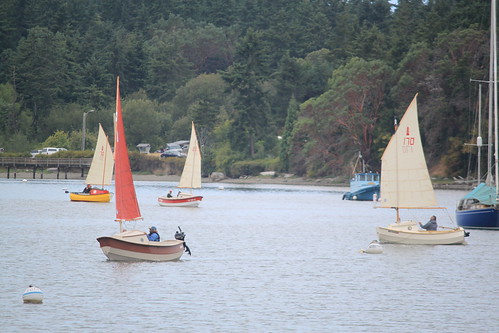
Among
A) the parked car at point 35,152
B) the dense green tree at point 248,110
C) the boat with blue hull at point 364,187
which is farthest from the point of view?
the dense green tree at point 248,110

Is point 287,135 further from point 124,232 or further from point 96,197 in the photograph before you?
point 124,232

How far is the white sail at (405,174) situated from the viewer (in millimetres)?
63594

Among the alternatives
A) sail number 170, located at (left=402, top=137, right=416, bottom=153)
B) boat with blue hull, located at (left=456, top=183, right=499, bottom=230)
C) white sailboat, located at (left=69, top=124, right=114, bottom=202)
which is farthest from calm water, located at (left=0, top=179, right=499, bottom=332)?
white sailboat, located at (left=69, top=124, right=114, bottom=202)

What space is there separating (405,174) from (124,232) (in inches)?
833

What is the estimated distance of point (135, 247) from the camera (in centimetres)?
5059

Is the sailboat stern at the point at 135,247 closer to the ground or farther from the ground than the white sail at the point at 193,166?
closer to the ground

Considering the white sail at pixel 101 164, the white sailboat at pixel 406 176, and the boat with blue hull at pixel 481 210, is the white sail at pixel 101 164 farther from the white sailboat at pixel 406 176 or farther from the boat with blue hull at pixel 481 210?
the white sailboat at pixel 406 176

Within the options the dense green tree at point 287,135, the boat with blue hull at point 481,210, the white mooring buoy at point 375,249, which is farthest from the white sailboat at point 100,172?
the dense green tree at point 287,135

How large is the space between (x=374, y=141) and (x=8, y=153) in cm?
7294

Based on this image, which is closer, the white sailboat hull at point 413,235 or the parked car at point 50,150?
the white sailboat hull at point 413,235

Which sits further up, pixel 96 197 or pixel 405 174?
pixel 405 174

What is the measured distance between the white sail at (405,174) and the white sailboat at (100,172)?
56849 millimetres

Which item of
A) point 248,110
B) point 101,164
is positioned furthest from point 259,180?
point 101,164

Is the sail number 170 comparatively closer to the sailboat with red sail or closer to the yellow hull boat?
the sailboat with red sail
